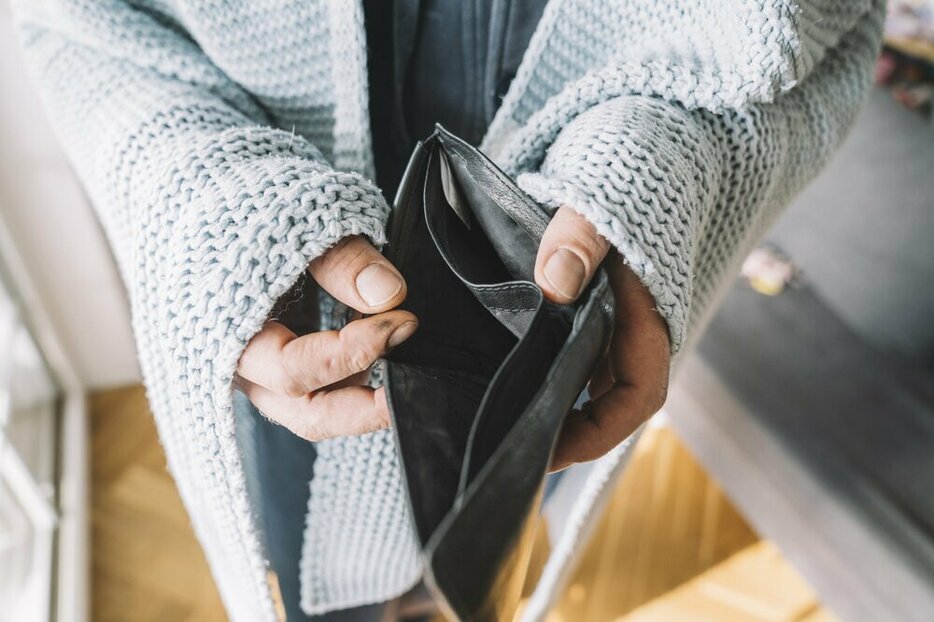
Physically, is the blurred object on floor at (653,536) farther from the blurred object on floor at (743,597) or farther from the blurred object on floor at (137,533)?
the blurred object on floor at (137,533)

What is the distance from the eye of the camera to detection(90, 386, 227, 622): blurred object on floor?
1.09 m

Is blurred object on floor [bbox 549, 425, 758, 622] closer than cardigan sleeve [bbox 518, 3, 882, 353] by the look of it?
No

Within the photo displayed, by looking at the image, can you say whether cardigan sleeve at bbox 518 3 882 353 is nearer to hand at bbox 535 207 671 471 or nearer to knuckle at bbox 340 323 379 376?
hand at bbox 535 207 671 471

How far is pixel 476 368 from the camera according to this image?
392 millimetres

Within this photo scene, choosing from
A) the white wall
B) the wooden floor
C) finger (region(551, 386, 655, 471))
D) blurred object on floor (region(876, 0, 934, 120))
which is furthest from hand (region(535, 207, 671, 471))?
blurred object on floor (region(876, 0, 934, 120))

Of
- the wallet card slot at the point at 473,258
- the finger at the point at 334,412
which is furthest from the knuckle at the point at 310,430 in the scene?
the wallet card slot at the point at 473,258

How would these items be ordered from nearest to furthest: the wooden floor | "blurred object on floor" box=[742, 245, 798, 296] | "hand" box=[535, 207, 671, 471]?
"hand" box=[535, 207, 671, 471], the wooden floor, "blurred object on floor" box=[742, 245, 798, 296]

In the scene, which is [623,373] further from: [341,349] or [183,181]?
[183,181]

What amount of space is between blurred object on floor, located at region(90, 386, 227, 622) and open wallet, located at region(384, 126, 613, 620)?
3.09 feet

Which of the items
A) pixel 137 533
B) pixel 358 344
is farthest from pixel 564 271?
pixel 137 533

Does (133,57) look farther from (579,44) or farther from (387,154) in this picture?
(579,44)

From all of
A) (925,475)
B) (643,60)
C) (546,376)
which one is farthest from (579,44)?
(925,475)

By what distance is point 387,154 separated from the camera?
56cm

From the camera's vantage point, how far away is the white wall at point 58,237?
100cm
